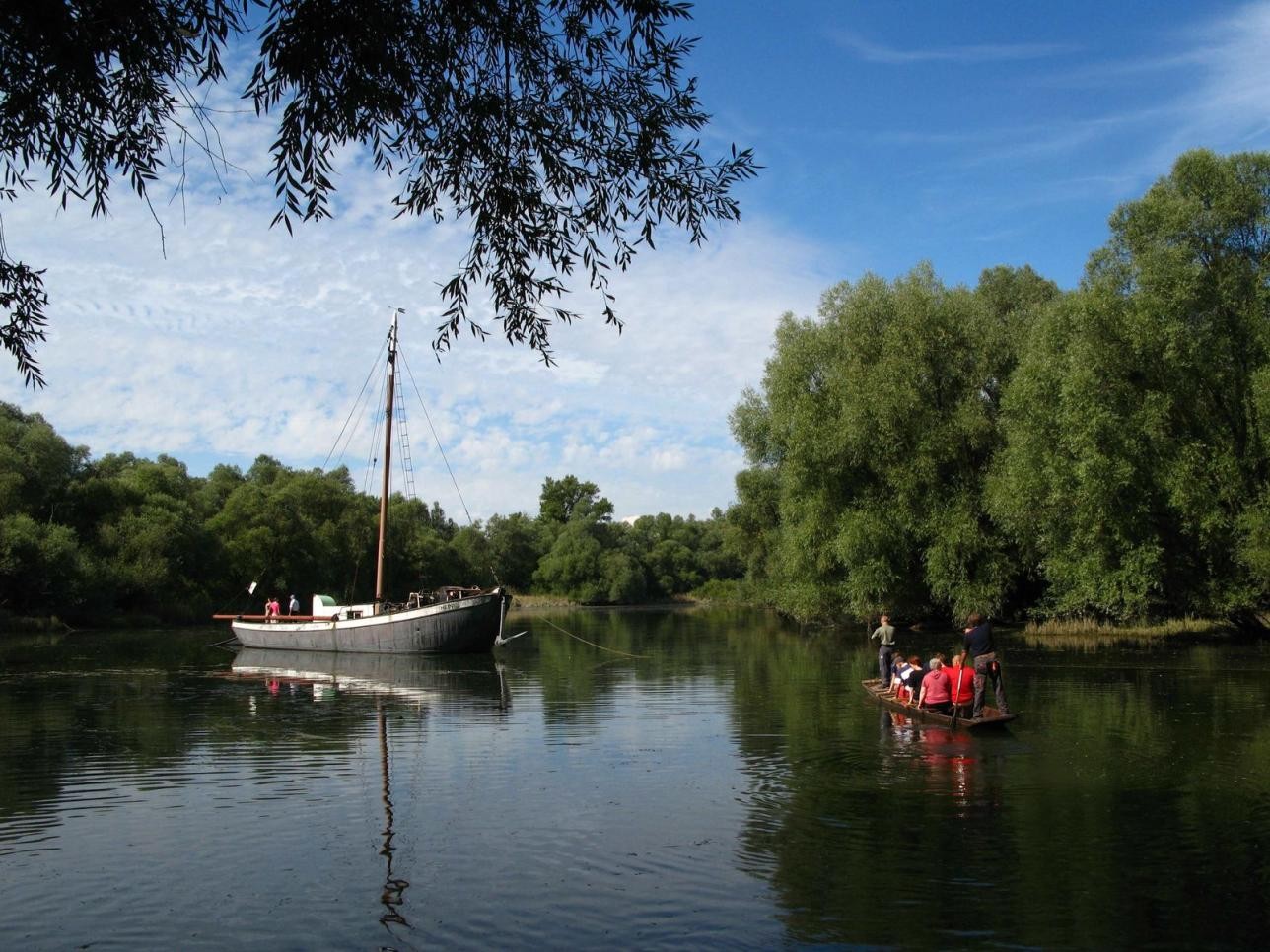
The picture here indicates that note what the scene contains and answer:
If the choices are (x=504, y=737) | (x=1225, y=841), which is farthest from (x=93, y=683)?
(x=1225, y=841)

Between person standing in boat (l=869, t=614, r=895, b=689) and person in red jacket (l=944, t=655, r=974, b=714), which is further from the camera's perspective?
person standing in boat (l=869, t=614, r=895, b=689)

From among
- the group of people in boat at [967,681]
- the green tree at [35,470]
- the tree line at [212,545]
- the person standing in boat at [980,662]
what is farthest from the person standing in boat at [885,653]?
the green tree at [35,470]

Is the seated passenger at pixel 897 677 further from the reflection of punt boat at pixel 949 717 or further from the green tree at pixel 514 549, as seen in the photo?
the green tree at pixel 514 549

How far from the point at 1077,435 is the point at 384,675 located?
75.8 ft

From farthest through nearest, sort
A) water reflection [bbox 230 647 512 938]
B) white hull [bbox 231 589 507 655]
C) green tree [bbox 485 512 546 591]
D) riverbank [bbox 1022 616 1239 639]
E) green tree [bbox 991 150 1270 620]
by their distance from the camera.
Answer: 1. green tree [bbox 485 512 546 591]
2. white hull [bbox 231 589 507 655]
3. riverbank [bbox 1022 616 1239 639]
4. green tree [bbox 991 150 1270 620]
5. water reflection [bbox 230 647 512 938]

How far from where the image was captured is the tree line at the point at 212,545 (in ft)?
178

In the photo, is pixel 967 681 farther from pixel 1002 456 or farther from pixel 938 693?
pixel 1002 456

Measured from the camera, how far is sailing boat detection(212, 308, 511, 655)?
38.1 metres

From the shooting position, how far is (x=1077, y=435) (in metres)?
32.2

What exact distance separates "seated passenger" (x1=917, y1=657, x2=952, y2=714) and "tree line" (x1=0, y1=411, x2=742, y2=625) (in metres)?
19.7

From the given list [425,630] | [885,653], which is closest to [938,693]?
[885,653]

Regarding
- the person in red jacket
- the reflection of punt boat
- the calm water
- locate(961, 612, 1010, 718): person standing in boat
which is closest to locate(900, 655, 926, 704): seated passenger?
the reflection of punt boat

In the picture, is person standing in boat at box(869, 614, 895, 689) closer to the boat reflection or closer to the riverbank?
the boat reflection

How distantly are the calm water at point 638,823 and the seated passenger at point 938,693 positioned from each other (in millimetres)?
883
